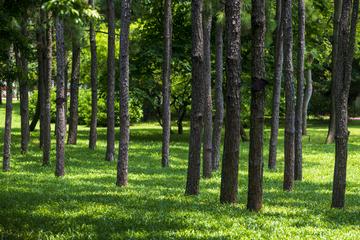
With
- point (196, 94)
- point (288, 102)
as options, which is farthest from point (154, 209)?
point (288, 102)

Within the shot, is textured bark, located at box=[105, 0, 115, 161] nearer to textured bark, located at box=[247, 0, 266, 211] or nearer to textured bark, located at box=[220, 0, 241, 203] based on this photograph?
textured bark, located at box=[220, 0, 241, 203]

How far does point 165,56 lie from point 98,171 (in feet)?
17.3

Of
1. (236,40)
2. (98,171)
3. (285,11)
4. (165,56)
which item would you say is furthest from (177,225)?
(165,56)

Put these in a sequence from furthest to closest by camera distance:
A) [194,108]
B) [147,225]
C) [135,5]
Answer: [135,5] → [194,108] → [147,225]

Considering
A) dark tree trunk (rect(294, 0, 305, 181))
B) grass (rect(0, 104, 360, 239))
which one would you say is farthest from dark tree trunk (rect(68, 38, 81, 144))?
dark tree trunk (rect(294, 0, 305, 181))

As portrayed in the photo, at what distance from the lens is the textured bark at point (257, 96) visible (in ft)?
32.3

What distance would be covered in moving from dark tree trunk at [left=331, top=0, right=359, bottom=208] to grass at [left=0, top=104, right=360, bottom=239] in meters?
0.61

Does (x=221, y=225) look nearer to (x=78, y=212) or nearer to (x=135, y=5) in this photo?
(x=78, y=212)

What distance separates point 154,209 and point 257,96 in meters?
2.78

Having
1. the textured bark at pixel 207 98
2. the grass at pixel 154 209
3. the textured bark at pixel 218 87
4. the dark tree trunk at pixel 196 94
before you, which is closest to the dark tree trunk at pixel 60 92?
the grass at pixel 154 209

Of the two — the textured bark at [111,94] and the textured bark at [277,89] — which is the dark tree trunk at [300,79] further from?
the textured bark at [111,94]

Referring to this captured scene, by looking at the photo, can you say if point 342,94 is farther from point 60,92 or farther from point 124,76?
point 60,92

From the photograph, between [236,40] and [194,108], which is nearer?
[236,40]

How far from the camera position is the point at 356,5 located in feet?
35.2
